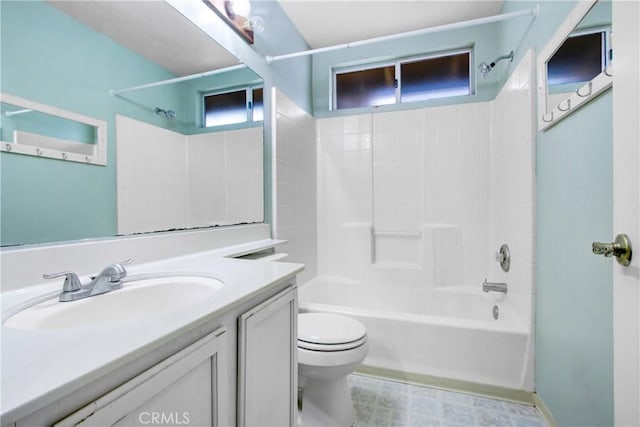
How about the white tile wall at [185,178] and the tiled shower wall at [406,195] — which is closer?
the white tile wall at [185,178]

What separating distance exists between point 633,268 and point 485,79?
2176mm

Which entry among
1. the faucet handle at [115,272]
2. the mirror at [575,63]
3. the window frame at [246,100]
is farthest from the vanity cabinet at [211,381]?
the mirror at [575,63]

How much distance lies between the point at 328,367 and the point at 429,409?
25.7 inches

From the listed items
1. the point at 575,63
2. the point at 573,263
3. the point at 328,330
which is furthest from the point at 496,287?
the point at 575,63

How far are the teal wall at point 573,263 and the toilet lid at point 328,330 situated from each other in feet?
2.74

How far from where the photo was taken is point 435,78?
2494 millimetres

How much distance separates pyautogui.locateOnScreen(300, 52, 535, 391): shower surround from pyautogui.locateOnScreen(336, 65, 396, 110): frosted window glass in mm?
224

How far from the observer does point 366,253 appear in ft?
8.34

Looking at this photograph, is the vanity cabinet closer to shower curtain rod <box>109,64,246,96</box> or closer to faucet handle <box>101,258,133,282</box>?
faucet handle <box>101,258,133,282</box>

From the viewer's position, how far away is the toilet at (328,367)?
4.14 ft

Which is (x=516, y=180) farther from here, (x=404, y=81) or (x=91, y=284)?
(x=91, y=284)

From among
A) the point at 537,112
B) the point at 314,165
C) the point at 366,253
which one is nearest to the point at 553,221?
the point at 537,112

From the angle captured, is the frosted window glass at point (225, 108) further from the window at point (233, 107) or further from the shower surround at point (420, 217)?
the shower surround at point (420, 217)

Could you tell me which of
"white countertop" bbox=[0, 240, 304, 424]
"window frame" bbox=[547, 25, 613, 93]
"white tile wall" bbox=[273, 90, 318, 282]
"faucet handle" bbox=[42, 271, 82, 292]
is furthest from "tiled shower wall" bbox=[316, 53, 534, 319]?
"faucet handle" bbox=[42, 271, 82, 292]
